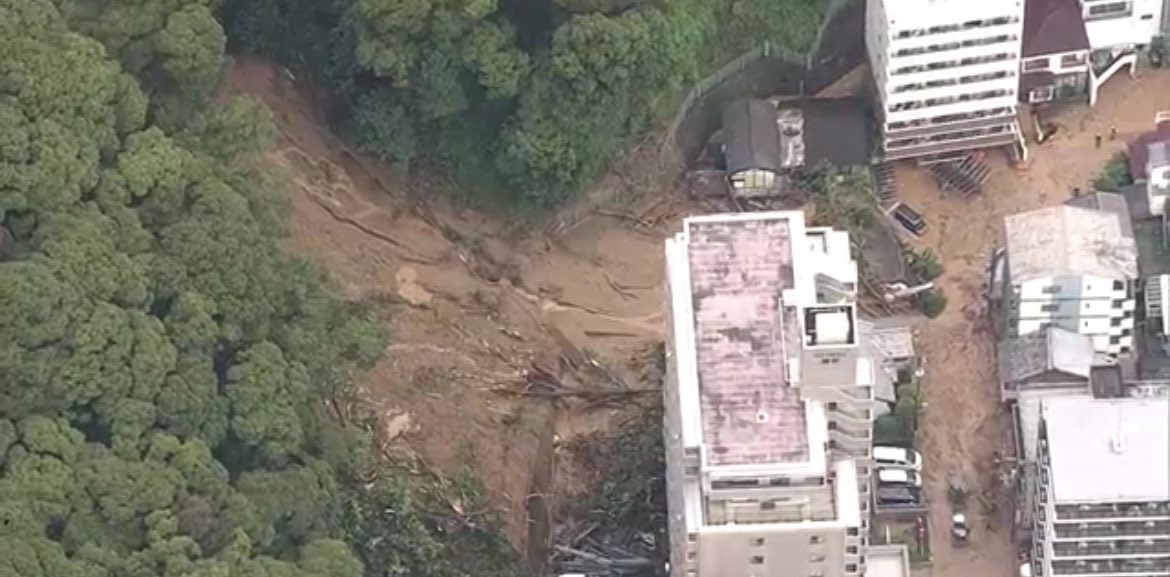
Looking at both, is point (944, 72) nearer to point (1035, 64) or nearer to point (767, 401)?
point (1035, 64)

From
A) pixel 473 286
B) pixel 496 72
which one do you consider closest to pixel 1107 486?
pixel 473 286

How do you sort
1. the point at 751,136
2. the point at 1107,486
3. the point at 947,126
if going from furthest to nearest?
the point at 751,136
the point at 947,126
the point at 1107,486

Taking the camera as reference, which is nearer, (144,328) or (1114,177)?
(144,328)

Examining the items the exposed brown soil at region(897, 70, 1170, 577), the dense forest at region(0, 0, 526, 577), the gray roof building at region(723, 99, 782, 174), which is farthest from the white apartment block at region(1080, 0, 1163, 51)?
the dense forest at region(0, 0, 526, 577)

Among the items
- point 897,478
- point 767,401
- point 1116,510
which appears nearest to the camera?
point 767,401

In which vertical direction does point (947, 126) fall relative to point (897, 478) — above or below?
above

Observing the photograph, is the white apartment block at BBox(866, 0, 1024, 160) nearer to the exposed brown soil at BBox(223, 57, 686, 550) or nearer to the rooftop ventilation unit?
the exposed brown soil at BBox(223, 57, 686, 550)

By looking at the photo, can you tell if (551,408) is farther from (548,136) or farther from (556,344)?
(548,136)
